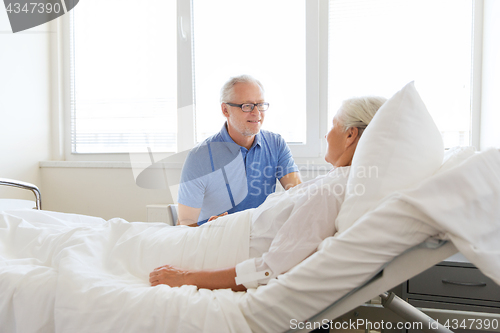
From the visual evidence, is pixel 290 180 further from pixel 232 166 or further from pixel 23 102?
pixel 23 102

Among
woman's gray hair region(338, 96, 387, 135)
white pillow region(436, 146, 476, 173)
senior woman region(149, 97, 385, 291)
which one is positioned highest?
woman's gray hair region(338, 96, 387, 135)

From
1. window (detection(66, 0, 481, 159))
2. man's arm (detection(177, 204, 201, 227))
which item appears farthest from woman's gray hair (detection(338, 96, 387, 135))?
window (detection(66, 0, 481, 159))

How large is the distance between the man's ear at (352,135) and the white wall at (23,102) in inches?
94.4

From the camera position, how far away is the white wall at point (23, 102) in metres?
2.52

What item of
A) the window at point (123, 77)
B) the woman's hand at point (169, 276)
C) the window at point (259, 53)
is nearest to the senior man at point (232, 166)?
the window at point (259, 53)

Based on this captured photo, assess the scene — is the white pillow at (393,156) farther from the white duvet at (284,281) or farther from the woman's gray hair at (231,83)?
the woman's gray hair at (231,83)

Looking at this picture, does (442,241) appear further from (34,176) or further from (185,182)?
(34,176)

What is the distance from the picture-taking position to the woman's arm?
3.57 feet

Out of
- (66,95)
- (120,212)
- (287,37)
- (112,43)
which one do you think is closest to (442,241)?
(287,37)

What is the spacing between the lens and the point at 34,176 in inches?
109

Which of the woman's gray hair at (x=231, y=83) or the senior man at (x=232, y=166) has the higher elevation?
the woman's gray hair at (x=231, y=83)

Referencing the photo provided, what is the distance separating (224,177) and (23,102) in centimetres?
179

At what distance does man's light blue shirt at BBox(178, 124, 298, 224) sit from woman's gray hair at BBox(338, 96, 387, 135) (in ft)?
2.44

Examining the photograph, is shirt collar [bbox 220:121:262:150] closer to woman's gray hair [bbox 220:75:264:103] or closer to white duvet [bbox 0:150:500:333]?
woman's gray hair [bbox 220:75:264:103]
